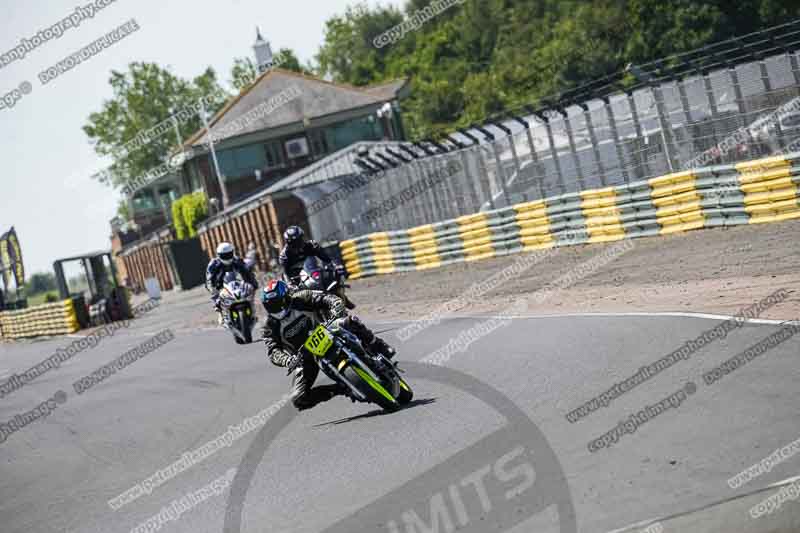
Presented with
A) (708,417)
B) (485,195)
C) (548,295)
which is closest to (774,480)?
(708,417)

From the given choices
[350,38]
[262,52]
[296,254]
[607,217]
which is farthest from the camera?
[350,38]

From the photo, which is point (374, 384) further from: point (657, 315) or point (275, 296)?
point (657, 315)

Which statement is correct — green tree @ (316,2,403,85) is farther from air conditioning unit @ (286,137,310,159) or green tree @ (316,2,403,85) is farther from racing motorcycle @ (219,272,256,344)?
racing motorcycle @ (219,272,256,344)

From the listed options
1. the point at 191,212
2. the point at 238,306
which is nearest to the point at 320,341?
the point at 238,306

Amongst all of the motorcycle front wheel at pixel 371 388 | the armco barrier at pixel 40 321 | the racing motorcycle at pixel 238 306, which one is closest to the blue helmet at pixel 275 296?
the motorcycle front wheel at pixel 371 388

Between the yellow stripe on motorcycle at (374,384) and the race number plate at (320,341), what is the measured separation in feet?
1.05

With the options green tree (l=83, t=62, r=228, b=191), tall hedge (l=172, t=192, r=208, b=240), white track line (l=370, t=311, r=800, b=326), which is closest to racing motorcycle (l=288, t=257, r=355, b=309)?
white track line (l=370, t=311, r=800, b=326)

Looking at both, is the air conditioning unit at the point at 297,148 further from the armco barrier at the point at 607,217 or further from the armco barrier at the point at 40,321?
the armco barrier at the point at 607,217

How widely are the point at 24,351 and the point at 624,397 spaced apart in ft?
105

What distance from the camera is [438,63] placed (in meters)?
88.6

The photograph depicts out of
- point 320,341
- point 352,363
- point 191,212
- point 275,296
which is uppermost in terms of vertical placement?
point 191,212

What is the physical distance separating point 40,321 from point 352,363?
36.4 m

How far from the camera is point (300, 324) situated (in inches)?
388

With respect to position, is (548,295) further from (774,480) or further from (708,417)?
(774,480)
